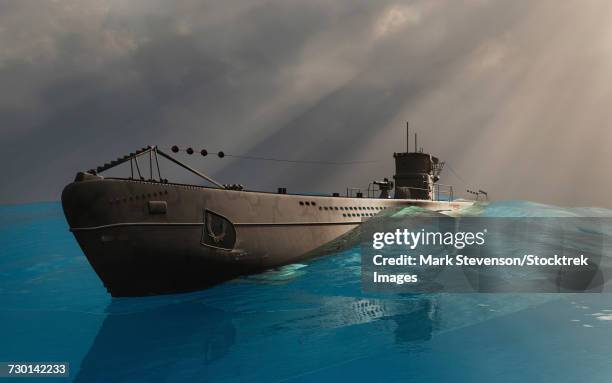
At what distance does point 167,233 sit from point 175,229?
270 millimetres

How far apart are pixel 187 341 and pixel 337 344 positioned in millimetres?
3369

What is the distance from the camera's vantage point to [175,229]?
12.4 metres

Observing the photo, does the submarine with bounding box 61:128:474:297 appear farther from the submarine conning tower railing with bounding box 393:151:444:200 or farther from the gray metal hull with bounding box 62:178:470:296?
the submarine conning tower railing with bounding box 393:151:444:200

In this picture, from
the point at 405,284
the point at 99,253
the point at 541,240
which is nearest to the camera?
the point at 99,253

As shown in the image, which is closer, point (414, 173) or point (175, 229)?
point (175, 229)

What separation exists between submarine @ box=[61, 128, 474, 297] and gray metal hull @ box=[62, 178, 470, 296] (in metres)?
0.03

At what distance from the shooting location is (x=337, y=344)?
8523mm

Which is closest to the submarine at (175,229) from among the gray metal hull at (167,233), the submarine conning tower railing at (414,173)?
the gray metal hull at (167,233)

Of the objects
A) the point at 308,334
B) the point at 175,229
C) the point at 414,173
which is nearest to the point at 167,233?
the point at 175,229

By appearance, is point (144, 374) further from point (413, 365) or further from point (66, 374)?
point (413, 365)

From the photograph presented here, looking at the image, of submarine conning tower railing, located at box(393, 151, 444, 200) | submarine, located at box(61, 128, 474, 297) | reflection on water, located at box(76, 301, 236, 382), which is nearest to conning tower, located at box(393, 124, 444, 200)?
submarine conning tower railing, located at box(393, 151, 444, 200)

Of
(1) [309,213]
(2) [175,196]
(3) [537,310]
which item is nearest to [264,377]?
(2) [175,196]

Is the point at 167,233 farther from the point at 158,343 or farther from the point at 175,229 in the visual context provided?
the point at 158,343

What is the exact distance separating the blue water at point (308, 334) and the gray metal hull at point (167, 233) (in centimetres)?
57
